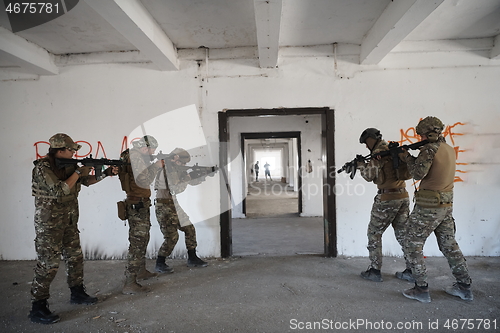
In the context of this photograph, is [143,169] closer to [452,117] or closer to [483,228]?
[452,117]

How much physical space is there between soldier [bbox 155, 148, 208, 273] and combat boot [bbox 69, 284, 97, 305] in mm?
927

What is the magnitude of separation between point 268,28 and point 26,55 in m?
3.08

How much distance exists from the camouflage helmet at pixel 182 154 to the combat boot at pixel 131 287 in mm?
1493

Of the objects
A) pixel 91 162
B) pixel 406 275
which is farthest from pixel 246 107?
pixel 406 275

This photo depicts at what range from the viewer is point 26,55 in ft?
12.3

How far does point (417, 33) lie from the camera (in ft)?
12.4

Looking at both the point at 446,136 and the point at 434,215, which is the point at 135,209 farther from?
the point at 446,136

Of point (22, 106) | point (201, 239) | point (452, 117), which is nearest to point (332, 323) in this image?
point (201, 239)

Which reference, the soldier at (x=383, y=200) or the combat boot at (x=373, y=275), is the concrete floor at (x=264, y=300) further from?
the soldier at (x=383, y=200)

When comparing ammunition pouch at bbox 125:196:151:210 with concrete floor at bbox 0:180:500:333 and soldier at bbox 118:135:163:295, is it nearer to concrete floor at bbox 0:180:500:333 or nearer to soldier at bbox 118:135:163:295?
soldier at bbox 118:135:163:295

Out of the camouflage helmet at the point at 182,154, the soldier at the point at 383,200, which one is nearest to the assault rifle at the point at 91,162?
the camouflage helmet at the point at 182,154

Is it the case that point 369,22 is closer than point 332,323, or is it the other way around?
point 332,323

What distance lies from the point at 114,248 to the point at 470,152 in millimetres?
5039

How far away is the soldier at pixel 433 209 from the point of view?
2650mm
